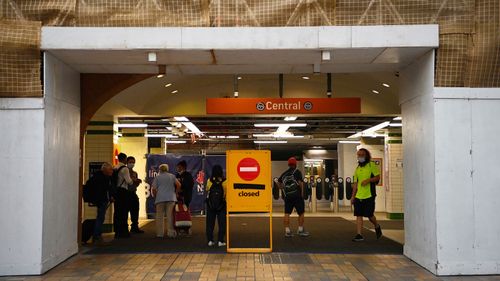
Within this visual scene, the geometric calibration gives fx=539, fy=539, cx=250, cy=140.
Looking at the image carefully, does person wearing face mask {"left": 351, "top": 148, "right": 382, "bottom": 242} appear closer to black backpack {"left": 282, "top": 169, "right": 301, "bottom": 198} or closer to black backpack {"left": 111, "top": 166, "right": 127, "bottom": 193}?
black backpack {"left": 282, "top": 169, "right": 301, "bottom": 198}

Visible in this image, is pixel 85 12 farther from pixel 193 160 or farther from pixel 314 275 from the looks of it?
pixel 193 160

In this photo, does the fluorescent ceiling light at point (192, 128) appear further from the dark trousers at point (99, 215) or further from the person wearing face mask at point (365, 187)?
the person wearing face mask at point (365, 187)

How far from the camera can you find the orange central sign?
10.2m

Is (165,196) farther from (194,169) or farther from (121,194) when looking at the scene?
(194,169)

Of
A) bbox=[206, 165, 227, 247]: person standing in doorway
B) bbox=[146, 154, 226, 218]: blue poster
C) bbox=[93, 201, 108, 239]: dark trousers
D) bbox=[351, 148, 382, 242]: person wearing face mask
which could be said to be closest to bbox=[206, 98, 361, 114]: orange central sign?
bbox=[351, 148, 382, 242]: person wearing face mask

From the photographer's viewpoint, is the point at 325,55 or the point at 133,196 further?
the point at 133,196

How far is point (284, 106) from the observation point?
10.4 m

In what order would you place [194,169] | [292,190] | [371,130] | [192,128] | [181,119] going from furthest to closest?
[371,130]
[192,128]
[194,169]
[181,119]
[292,190]

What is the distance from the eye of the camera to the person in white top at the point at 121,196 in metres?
10.3

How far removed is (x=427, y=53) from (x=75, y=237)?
5.79 metres

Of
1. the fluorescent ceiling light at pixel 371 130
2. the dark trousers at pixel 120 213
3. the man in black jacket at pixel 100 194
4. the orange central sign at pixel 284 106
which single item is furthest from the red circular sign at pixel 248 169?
the fluorescent ceiling light at pixel 371 130

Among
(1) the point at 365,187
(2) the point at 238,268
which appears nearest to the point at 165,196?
(2) the point at 238,268

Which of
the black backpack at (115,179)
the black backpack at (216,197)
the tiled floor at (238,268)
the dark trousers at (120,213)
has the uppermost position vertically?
the black backpack at (115,179)

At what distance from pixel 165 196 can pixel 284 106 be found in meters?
2.88
